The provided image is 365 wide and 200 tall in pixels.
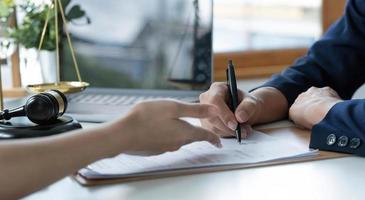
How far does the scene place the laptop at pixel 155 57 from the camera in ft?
5.04

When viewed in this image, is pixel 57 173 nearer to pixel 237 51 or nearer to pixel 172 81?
pixel 172 81

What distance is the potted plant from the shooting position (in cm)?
161

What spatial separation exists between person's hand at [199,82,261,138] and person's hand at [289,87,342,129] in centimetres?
10

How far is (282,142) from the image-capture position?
109 centimetres

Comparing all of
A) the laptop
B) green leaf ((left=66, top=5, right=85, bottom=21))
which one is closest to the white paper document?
the laptop

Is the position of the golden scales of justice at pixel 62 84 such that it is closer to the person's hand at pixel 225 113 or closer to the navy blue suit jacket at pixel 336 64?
the person's hand at pixel 225 113

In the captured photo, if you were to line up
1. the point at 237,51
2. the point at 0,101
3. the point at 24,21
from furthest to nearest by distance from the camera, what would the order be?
1. the point at 237,51
2. the point at 24,21
3. the point at 0,101

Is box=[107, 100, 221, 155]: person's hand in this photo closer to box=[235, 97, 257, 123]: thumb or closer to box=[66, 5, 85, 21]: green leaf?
box=[235, 97, 257, 123]: thumb

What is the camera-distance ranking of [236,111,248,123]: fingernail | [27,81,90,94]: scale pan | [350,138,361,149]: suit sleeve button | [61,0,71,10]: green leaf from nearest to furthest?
1. [350,138,361,149]: suit sleeve button
2. [236,111,248,123]: fingernail
3. [27,81,90,94]: scale pan
4. [61,0,71,10]: green leaf

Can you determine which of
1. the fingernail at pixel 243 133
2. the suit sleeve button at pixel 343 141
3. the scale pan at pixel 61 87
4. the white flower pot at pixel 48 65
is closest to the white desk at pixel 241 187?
the suit sleeve button at pixel 343 141

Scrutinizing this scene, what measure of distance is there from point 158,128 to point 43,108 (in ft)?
0.82

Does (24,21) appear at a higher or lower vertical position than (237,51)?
higher

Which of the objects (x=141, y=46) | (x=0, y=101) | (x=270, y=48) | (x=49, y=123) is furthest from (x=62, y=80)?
(x=270, y=48)

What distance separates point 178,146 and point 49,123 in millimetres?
256
